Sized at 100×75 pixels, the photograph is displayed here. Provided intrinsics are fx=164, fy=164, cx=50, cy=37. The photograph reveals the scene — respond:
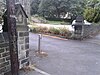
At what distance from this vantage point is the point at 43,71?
468cm

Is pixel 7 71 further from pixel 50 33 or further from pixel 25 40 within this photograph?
pixel 50 33

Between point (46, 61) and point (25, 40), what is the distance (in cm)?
130

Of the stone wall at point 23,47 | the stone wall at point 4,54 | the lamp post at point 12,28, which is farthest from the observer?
the stone wall at point 23,47

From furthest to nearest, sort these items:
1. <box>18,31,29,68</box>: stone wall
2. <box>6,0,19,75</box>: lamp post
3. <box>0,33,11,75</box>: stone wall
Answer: <box>18,31,29,68</box>: stone wall → <box>0,33,11,75</box>: stone wall → <box>6,0,19,75</box>: lamp post

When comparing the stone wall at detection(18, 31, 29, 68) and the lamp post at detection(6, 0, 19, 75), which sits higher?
the lamp post at detection(6, 0, 19, 75)

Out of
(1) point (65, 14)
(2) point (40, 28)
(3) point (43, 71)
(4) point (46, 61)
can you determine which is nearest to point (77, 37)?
(2) point (40, 28)

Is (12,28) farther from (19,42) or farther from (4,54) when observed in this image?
(19,42)

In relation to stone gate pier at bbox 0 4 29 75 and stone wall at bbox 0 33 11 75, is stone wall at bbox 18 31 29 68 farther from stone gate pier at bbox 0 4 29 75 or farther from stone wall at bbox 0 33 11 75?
stone wall at bbox 0 33 11 75

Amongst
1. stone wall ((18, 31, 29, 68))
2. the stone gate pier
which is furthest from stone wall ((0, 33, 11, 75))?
stone wall ((18, 31, 29, 68))

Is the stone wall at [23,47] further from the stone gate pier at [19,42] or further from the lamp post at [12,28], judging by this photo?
the lamp post at [12,28]

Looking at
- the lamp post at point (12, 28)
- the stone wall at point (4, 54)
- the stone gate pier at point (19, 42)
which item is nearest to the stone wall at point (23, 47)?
the stone gate pier at point (19, 42)

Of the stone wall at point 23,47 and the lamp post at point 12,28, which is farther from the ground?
the lamp post at point 12,28

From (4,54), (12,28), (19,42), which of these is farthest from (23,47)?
(12,28)

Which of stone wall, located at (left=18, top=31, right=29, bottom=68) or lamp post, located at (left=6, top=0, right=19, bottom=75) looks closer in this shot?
lamp post, located at (left=6, top=0, right=19, bottom=75)
